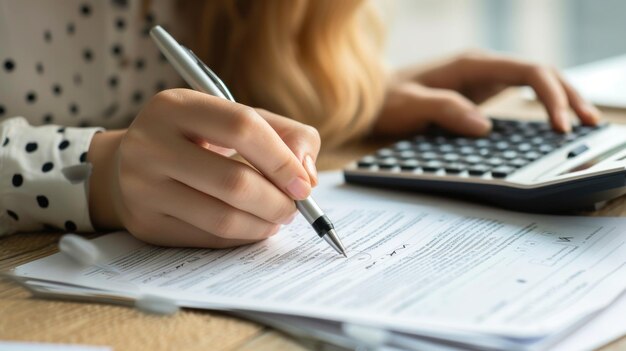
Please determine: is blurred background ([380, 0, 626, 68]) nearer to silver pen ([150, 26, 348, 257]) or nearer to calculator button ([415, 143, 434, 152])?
calculator button ([415, 143, 434, 152])

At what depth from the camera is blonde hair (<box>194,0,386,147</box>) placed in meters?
0.79

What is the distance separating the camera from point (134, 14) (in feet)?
2.60

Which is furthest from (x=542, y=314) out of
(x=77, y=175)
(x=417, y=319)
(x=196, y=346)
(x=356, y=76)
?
(x=356, y=76)

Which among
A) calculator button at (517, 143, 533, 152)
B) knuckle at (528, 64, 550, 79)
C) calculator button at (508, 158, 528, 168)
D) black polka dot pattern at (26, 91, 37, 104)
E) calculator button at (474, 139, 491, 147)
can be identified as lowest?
calculator button at (474, 139, 491, 147)

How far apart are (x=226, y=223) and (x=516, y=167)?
0.78 ft

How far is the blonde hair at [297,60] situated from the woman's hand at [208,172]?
30 cm

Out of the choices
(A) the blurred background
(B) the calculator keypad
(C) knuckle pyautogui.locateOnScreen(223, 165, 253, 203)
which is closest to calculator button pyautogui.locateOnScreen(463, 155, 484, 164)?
(B) the calculator keypad

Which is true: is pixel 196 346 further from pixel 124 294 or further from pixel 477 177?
pixel 477 177

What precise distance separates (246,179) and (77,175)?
0.52ft

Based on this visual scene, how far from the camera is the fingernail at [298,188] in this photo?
446mm

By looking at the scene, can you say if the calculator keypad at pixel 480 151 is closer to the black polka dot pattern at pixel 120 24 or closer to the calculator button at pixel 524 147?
the calculator button at pixel 524 147

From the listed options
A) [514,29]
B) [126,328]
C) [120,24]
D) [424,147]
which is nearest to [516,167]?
[424,147]

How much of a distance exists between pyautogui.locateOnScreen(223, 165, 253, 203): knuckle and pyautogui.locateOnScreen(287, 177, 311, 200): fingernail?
0.08 ft

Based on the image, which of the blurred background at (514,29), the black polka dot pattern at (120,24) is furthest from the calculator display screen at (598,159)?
the blurred background at (514,29)
